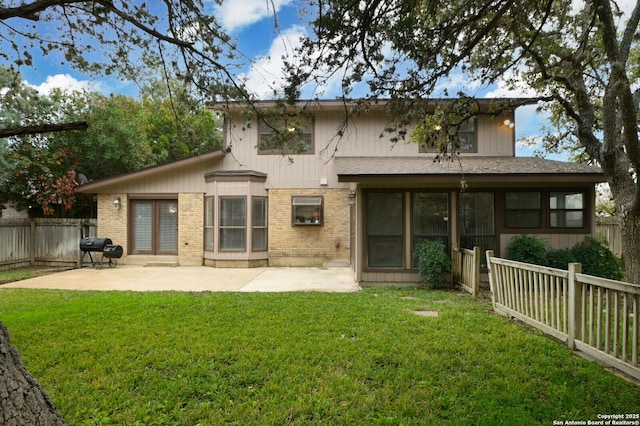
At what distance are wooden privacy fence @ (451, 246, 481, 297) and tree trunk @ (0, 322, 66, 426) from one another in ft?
21.4

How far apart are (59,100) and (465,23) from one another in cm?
1572

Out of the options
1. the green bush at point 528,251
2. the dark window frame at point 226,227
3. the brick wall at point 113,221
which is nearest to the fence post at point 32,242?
the brick wall at point 113,221

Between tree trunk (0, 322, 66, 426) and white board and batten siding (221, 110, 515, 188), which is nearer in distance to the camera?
tree trunk (0, 322, 66, 426)

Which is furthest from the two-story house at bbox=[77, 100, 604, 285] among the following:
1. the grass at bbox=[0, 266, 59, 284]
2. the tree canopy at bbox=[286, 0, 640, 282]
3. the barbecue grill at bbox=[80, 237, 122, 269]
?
the tree canopy at bbox=[286, 0, 640, 282]

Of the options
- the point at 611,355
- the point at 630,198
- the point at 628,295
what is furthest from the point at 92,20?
the point at 630,198

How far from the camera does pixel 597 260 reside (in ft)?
24.0

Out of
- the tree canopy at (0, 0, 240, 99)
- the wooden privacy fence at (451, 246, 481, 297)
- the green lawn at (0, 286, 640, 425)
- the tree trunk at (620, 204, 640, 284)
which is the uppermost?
the tree canopy at (0, 0, 240, 99)

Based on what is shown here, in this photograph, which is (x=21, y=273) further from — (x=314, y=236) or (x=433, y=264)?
(x=433, y=264)

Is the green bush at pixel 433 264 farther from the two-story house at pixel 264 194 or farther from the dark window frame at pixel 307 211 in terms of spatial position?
the dark window frame at pixel 307 211

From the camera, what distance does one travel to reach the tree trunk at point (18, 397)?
1.62 m

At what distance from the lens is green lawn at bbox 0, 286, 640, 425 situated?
268 cm

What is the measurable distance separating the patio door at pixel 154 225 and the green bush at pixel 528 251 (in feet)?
33.4

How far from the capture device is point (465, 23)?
13.1 ft

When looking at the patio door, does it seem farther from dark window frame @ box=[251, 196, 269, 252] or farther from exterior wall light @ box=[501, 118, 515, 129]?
exterior wall light @ box=[501, 118, 515, 129]
